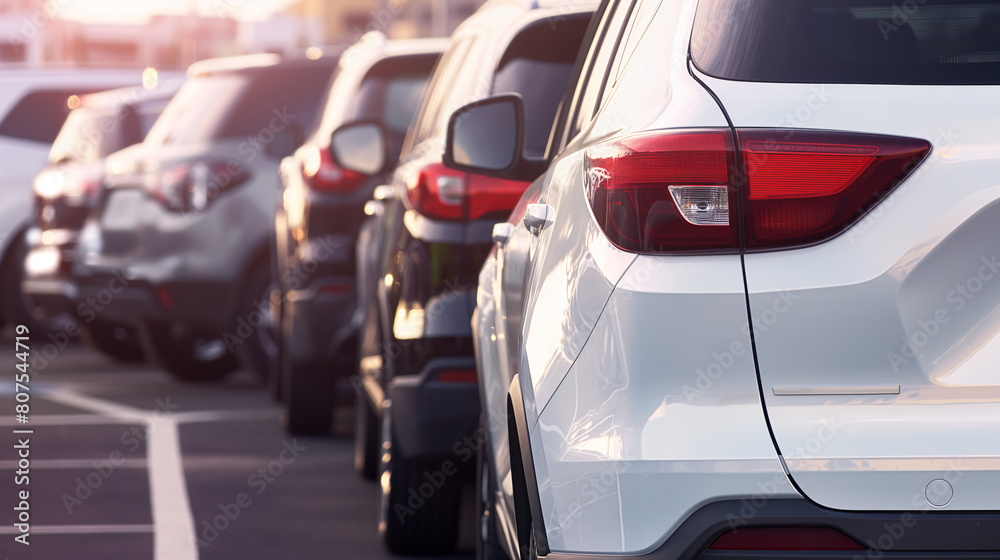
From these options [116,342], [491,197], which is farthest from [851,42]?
[116,342]

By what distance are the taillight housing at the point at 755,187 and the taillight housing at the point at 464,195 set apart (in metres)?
2.17

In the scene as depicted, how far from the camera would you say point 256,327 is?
1005cm

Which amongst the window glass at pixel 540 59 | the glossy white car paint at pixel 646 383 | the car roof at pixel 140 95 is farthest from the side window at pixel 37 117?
the glossy white car paint at pixel 646 383

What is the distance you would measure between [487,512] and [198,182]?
638 cm

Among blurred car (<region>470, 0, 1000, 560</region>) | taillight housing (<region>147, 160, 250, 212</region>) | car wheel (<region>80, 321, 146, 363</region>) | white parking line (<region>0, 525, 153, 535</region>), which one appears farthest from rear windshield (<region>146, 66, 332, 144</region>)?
blurred car (<region>470, 0, 1000, 560</region>)

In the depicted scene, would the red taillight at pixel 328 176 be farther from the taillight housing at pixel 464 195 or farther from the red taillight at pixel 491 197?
the red taillight at pixel 491 197

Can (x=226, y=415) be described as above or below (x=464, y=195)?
below

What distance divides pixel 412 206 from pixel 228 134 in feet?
17.2

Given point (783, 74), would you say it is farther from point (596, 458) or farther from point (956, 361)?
point (596, 458)

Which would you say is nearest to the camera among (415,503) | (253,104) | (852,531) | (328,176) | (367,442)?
(852,531)

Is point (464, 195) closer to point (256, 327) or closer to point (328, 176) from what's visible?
point (328, 176)

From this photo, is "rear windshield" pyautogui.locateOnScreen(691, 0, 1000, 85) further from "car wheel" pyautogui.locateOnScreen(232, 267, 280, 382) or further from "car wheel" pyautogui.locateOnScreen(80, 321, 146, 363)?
"car wheel" pyautogui.locateOnScreen(80, 321, 146, 363)

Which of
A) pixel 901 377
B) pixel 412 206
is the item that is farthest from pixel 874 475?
pixel 412 206

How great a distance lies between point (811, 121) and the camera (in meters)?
2.50
